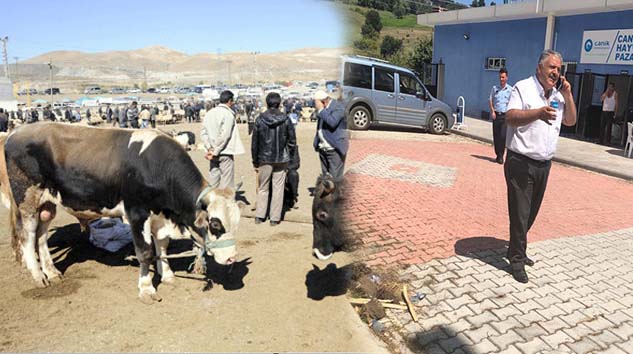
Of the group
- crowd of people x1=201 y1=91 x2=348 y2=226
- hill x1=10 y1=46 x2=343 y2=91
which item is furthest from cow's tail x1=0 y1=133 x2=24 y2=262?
hill x1=10 y1=46 x2=343 y2=91

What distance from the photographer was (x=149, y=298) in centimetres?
446

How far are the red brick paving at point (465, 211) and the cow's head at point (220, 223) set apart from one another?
3.52ft

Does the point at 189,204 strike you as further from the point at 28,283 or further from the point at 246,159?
the point at 246,159

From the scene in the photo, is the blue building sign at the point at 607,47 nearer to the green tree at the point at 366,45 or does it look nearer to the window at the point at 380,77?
the window at the point at 380,77

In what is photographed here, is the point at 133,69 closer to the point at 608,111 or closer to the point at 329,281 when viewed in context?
the point at 608,111

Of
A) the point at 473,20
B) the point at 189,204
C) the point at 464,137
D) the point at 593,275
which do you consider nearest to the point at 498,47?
the point at 473,20

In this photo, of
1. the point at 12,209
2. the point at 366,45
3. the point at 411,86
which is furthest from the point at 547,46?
the point at 366,45

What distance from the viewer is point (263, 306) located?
13.9 feet

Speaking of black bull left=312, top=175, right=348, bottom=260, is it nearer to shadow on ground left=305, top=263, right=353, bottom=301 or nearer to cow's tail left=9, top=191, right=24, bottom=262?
shadow on ground left=305, top=263, right=353, bottom=301

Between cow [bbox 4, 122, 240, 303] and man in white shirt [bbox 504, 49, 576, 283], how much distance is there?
286 centimetres

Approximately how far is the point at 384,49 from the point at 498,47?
19.7 metres

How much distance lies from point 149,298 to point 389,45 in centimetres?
366

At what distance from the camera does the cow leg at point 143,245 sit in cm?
447

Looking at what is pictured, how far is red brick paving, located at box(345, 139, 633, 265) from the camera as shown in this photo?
5551 mm
